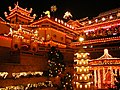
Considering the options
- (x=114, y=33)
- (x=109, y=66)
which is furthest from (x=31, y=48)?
(x=114, y=33)

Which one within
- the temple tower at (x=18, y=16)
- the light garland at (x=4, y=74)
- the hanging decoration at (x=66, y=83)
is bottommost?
the hanging decoration at (x=66, y=83)

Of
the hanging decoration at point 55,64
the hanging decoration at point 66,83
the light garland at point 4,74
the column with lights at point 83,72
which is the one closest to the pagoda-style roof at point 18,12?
the hanging decoration at point 55,64

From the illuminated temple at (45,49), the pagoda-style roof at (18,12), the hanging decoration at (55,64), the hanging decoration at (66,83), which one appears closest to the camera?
the illuminated temple at (45,49)

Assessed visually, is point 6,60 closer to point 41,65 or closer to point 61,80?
point 41,65

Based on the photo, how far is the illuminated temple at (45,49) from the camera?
17234mm

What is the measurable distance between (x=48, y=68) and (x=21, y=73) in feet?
11.6

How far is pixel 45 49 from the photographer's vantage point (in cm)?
2508

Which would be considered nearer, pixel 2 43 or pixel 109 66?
pixel 109 66

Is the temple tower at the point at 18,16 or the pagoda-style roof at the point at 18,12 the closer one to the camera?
the pagoda-style roof at the point at 18,12

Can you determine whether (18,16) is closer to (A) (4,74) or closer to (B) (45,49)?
(B) (45,49)

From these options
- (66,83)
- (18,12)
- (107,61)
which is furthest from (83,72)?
(18,12)

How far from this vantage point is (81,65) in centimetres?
1527

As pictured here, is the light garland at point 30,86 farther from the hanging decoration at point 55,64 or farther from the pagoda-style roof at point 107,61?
the pagoda-style roof at point 107,61

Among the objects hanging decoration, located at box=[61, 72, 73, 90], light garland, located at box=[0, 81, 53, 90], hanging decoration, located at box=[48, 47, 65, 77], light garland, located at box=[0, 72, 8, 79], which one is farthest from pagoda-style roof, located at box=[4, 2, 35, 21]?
light garland, located at box=[0, 72, 8, 79]
